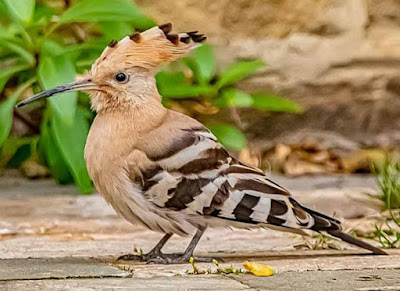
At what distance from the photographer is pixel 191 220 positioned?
2.79 m

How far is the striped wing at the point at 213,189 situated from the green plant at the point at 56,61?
92cm

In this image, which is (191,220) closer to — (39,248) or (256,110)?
(39,248)

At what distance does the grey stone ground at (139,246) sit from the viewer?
227 centimetres

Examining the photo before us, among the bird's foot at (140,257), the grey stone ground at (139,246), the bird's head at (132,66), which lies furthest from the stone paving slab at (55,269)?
the bird's head at (132,66)

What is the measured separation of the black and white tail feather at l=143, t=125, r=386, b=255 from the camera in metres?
2.75

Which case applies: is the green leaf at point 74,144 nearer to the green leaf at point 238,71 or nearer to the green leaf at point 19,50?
the green leaf at point 19,50

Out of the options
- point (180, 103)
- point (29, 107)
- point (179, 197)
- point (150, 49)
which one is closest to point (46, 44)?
point (29, 107)

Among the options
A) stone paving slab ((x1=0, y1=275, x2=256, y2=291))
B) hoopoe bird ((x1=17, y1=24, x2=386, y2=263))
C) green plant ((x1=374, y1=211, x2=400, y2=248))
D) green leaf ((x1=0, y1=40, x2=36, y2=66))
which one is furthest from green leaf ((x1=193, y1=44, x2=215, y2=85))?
stone paving slab ((x1=0, y1=275, x2=256, y2=291))

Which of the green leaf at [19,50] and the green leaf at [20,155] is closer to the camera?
the green leaf at [19,50]

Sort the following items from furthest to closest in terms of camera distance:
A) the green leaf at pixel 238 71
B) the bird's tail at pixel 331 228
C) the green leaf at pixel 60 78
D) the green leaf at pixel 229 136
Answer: the green leaf at pixel 238 71
the green leaf at pixel 229 136
the green leaf at pixel 60 78
the bird's tail at pixel 331 228

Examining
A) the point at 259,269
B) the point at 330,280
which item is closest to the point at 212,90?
the point at 259,269

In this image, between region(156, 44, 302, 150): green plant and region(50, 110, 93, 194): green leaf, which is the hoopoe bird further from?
region(156, 44, 302, 150): green plant

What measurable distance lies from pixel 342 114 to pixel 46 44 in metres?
1.83

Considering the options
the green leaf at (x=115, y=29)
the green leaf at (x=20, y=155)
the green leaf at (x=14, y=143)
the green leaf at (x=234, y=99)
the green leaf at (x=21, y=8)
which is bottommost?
the green leaf at (x=20, y=155)
